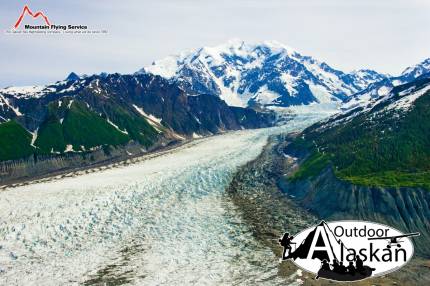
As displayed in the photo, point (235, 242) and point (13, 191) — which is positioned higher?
point (13, 191)

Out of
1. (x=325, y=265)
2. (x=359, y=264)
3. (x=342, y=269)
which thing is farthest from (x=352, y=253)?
(x=342, y=269)

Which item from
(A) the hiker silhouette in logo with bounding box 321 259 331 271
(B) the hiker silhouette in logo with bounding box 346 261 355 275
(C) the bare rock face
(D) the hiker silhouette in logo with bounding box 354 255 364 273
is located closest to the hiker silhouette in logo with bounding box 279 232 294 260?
(A) the hiker silhouette in logo with bounding box 321 259 331 271

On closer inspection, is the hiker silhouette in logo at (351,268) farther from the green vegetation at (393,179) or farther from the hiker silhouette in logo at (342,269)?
the green vegetation at (393,179)

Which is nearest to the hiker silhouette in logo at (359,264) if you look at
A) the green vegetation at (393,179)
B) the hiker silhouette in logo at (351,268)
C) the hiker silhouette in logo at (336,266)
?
the hiker silhouette in logo at (351,268)

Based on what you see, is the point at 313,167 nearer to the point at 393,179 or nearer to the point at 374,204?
the point at 393,179

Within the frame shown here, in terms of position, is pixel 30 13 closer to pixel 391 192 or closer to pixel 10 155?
pixel 10 155

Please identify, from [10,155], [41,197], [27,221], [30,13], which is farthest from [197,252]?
[10,155]
